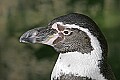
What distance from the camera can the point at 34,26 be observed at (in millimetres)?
3838

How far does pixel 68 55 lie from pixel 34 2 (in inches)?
84.4

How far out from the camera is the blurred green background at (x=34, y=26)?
369cm

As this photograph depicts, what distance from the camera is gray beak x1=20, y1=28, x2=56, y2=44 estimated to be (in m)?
1.89

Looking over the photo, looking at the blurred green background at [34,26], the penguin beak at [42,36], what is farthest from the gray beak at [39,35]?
the blurred green background at [34,26]

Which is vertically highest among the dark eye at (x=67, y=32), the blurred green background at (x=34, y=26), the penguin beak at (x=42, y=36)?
the dark eye at (x=67, y=32)

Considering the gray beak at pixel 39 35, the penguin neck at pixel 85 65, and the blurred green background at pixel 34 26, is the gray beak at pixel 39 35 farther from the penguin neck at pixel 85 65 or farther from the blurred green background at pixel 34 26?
the blurred green background at pixel 34 26

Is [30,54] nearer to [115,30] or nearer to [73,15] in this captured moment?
[115,30]

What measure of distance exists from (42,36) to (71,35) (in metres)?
0.13

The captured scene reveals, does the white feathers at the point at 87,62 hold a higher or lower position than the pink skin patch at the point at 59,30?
lower

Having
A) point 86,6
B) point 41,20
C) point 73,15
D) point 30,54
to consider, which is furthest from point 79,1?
point 73,15

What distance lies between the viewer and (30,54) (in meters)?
3.73

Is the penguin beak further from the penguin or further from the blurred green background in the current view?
the blurred green background

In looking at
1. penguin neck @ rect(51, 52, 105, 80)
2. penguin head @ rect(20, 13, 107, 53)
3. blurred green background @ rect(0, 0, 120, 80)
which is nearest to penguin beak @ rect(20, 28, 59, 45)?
penguin head @ rect(20, 13, 107, 53)

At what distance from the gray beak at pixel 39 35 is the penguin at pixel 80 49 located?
0.11 feet
